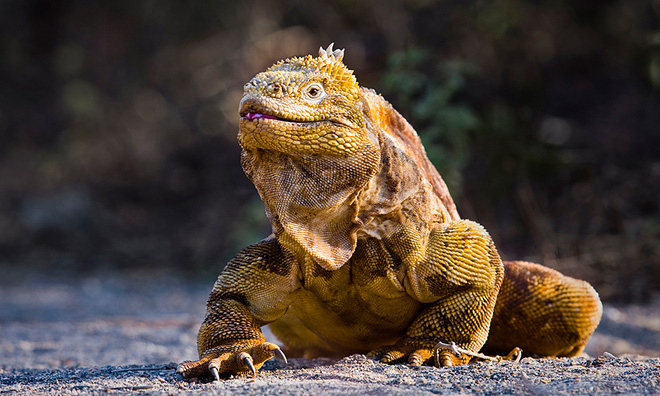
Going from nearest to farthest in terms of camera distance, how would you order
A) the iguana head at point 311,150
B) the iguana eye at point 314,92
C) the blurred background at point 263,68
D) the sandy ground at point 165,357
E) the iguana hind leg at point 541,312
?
the sandy ground at point 165,357 < the iguana head at point 311,150 < the iguana eye at point 314,92 < the iguana hind leg at point 541,312 < the blurred background at point 263,68

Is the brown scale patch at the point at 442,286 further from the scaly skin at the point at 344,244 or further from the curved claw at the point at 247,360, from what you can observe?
the curved claw at the point at 247,360

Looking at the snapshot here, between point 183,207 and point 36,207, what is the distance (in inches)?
126

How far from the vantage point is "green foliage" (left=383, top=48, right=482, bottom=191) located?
10.4m

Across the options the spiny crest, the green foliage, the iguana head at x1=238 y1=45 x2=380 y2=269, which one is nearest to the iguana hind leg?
the iguana head at x1=238 y1=45 x2=380 y2=269

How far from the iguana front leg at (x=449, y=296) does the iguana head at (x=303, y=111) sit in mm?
864

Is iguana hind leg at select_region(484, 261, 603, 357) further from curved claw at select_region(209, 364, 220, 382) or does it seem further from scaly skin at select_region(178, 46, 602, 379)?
curved claw at select_region(209, 364, 220, 382)

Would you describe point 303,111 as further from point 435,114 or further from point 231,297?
point 435,114

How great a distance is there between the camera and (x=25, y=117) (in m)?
21.5

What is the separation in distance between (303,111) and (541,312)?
2.32m

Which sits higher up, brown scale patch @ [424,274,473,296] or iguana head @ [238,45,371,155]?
iguana head @ [238,45,371,155]

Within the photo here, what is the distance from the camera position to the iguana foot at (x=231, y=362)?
4039mm

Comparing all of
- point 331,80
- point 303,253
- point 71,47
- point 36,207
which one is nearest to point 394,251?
point 303,253

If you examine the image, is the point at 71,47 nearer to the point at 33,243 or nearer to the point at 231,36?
the point at 231,36

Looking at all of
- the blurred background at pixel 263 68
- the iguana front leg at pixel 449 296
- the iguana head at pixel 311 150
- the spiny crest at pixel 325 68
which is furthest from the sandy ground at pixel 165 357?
the spiny crest at pixel 325 68
